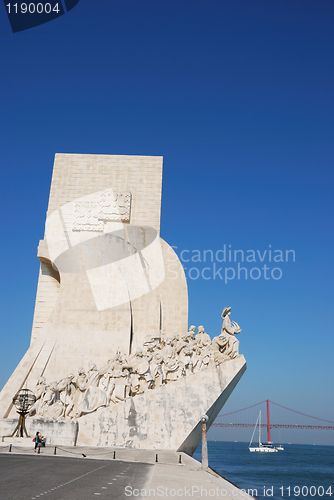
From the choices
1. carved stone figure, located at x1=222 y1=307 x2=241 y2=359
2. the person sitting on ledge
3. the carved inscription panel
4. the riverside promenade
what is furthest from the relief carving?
the carved inscription panel

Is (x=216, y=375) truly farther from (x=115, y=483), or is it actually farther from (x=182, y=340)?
(x=115, y=483)

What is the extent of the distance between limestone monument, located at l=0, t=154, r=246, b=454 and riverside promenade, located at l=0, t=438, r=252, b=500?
5.18 ft

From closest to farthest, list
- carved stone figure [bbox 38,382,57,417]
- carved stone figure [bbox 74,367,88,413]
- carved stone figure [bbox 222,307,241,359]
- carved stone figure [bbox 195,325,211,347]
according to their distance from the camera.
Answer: carved stone figure [bbox 38,382,57,417] → carved stone figure [bbox 74,367,88,413] → carved stone figure [bbox 222,307,241,359] → carved stone figure [bbox 195,325,211,347]

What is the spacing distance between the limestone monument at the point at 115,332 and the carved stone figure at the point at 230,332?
26mm

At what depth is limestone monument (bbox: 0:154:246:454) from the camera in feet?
32.1

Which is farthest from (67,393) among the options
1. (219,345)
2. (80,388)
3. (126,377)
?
(219,345)

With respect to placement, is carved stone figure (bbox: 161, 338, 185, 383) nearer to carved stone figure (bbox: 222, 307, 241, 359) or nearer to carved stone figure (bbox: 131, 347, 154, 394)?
carved stone figure (bbox: 131, 347, 154, 394)

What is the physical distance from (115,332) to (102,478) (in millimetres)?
7732

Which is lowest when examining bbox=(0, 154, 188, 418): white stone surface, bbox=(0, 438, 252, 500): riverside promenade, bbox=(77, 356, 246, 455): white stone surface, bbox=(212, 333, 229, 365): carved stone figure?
bbox=(0, 438, 252, 500): riverside promenade

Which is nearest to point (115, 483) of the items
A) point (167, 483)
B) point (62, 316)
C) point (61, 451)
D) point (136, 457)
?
point (167, 483)

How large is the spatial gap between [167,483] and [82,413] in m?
5.31

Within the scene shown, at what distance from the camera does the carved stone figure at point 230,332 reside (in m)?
10.9

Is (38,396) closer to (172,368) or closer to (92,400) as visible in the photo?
(92,400)

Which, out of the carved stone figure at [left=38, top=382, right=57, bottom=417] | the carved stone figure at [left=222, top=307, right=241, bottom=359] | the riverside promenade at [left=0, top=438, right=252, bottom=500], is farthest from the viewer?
the carved stone figure at [left=222, top=307, right=241, bottom=359]
